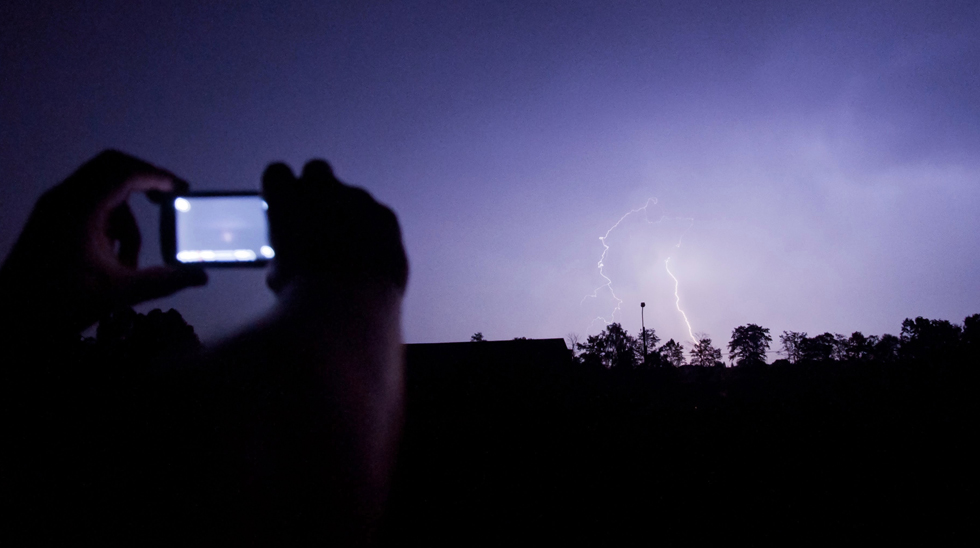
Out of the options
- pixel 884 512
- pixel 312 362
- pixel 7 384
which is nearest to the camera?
pixel 7 384

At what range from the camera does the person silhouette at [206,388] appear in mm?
851

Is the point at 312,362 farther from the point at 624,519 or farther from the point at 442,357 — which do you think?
the point at 442,357

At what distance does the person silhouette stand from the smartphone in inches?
11.2

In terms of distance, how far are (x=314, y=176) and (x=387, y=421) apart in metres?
0.79

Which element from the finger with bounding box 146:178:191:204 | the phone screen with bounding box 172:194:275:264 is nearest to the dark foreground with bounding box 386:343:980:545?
the phone screen with bounding box 172:194:275:264

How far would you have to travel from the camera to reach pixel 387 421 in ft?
4.31

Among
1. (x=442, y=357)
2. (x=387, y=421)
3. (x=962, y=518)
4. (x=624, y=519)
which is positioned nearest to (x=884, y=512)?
(x=962, y=518)

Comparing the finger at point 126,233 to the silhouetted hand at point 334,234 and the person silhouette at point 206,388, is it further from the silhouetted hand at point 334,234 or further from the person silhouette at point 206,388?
the silhouetted hand at point 334,234

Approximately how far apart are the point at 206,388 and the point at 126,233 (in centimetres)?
72

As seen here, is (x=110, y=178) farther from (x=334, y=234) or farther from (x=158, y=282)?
(x=334, y=234)

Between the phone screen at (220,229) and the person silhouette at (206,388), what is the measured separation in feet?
1.03

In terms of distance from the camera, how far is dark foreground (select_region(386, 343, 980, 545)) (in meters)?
3.80

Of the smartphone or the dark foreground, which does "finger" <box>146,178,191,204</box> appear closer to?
the smartphone

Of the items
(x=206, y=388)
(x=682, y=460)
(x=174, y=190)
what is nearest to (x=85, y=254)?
(x=174, y=190)
